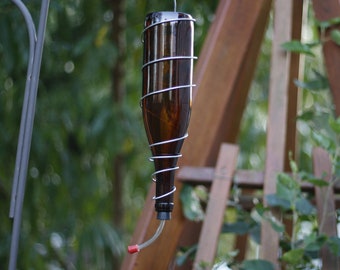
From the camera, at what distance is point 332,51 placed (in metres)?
1.96

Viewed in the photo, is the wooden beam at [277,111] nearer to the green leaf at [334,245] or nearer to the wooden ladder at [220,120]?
the wooden ladder at [220,120]

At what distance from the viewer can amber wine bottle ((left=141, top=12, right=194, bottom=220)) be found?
51.3 inches

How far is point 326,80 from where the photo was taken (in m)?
2.08

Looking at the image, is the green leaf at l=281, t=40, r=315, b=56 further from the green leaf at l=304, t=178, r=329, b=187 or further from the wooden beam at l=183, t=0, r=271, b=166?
the green leaf at l=304, t=178, r=329, b=187

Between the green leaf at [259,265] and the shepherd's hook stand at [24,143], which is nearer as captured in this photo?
the shepherd's hook stand at [24,143]

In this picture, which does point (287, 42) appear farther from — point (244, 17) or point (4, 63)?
point (4, 63)

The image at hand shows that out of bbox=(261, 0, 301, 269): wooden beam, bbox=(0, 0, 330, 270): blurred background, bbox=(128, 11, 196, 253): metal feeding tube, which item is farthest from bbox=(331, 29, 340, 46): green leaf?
bbox=(0, 0, 330, 270): blurred background

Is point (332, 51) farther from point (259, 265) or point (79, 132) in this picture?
point (79, 132)

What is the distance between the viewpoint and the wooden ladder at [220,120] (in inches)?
75.9

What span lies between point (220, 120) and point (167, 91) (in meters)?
0.82

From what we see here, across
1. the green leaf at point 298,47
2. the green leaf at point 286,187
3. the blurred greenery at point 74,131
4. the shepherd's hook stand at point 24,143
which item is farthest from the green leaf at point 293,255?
the blurred greenery at point 74,131

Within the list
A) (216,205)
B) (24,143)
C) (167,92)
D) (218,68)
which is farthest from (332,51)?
(24,143)

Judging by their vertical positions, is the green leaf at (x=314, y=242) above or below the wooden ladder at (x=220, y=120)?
below

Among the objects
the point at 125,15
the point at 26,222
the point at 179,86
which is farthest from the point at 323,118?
the point at 26,222
